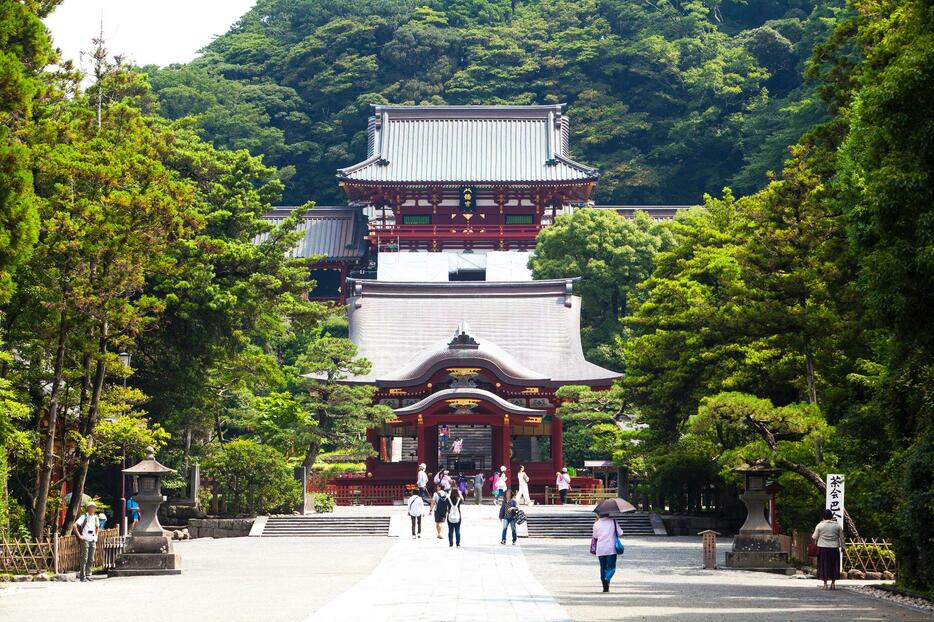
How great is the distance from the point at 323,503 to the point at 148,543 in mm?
14897

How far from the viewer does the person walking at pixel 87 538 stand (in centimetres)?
2062

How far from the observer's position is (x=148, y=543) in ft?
71.2

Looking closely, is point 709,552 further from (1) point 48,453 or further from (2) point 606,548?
(1) point 48,453

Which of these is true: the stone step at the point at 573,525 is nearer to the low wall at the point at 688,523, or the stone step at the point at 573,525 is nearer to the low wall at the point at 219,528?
the low wall at the point at 688,523

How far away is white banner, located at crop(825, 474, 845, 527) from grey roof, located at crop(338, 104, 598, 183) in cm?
4076

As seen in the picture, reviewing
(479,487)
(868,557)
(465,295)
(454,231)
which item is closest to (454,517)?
(868,557)

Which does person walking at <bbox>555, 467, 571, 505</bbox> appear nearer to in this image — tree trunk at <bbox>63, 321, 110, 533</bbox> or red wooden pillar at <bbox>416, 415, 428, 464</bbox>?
red wooden pillar at <bbox>416, 415, 428, 464</bbox>

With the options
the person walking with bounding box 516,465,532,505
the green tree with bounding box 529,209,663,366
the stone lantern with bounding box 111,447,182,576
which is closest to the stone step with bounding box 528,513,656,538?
the person walking with bounding box 516,465,532,505

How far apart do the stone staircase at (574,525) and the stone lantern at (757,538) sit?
31.7ft

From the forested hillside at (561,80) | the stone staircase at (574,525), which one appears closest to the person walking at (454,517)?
the stone staircase at (574,525)

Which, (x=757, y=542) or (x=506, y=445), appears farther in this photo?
(x=506, y=445)

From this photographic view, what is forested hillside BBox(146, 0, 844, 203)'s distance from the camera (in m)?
74.7

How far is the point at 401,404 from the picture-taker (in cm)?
→ 4316

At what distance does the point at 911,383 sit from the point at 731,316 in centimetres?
696
